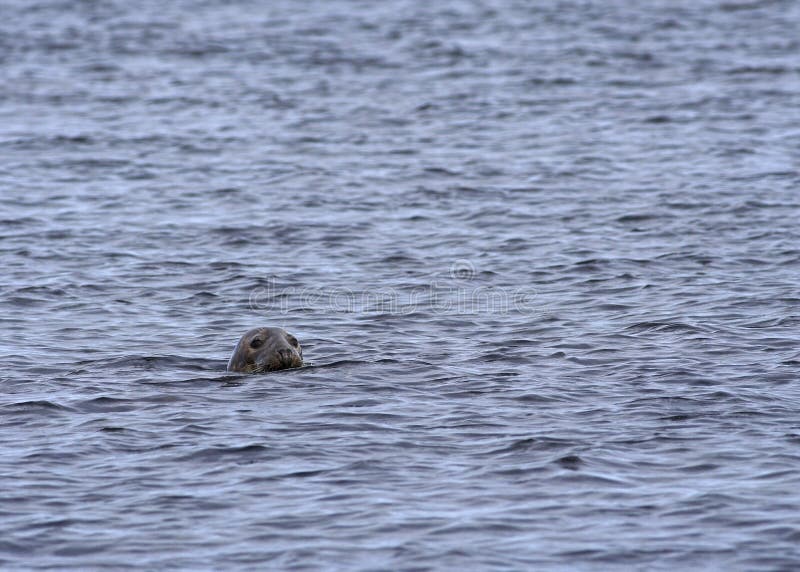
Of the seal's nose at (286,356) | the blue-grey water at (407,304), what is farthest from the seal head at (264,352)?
A: the blue-grey water at (407,304)

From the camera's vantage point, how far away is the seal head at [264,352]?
16.9 metres

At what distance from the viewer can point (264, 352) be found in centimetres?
1694

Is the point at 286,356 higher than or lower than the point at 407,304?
higher

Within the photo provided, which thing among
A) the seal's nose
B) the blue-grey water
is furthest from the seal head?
the blue-grey water

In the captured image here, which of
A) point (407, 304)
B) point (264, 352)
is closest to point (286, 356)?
point (264, 352)

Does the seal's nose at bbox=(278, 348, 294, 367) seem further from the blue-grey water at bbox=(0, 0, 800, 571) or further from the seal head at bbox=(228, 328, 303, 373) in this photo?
the blue-grey water at bbox=(0, 0, 800, 571)

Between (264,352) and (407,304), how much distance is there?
15.3 feet

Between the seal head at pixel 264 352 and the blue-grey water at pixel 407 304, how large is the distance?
0.29m

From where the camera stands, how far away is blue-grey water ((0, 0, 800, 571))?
12281mm

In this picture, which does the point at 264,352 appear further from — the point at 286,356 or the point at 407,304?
the point at 407,304

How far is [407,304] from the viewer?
2125 cm

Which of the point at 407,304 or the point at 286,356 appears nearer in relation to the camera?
the point at 286,356

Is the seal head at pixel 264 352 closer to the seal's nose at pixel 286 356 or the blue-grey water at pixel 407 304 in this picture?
the seal's nose at pixel 286 356

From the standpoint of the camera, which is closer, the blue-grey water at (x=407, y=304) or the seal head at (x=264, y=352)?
the blue-grey water at (x=407, y=304)
